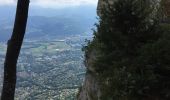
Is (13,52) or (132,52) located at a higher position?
(13,52)

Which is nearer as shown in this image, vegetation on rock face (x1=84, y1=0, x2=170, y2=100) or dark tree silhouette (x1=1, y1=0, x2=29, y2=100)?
dark tree silhouette (x1=1, y1=0, x2=29, y2=100)

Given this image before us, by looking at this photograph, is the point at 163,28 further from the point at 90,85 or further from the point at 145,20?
the point at 90,85

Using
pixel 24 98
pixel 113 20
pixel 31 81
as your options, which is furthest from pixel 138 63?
pixel 31 81

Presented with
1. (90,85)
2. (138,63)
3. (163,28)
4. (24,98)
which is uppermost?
(163,28)

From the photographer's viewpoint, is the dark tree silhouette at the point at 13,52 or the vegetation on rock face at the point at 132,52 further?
the vegetation on rock face at the point at 132,52
